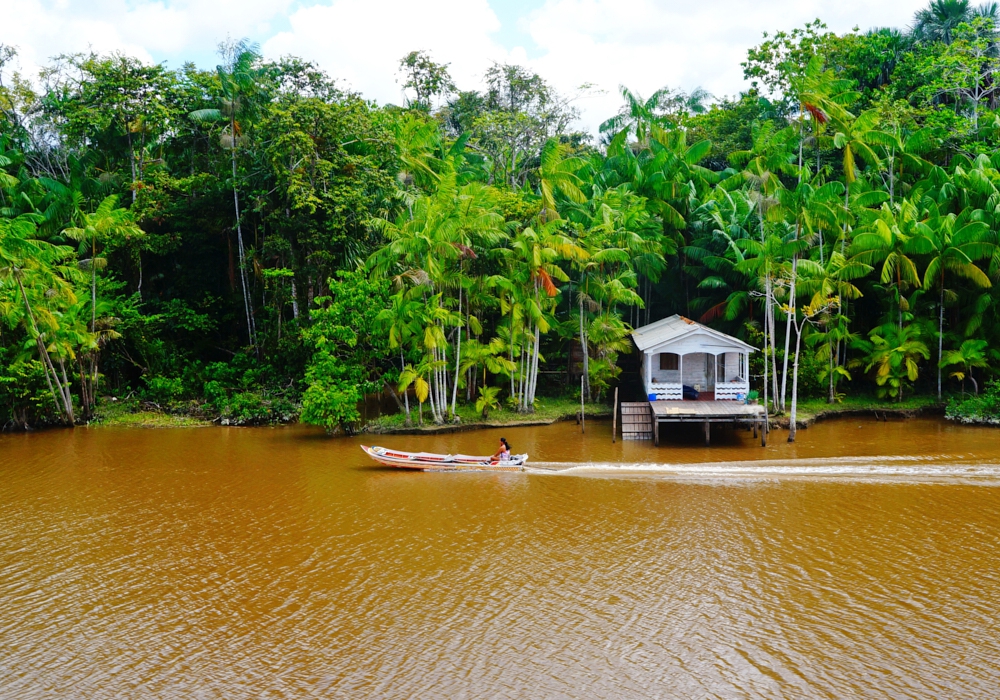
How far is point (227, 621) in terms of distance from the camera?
467 inches

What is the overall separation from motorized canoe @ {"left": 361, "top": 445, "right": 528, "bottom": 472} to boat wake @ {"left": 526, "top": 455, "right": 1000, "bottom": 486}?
51 centimetres

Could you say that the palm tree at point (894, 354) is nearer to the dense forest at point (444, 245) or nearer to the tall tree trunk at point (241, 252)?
the dense forest at point (444, 245)

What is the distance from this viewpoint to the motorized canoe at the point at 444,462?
65.8ft

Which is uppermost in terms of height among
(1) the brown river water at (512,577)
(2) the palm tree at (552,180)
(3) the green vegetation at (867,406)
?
(2) the palm tree at (552,180)

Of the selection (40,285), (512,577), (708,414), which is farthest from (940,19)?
(40,285)

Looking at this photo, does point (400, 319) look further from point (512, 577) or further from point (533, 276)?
point (512, 577)

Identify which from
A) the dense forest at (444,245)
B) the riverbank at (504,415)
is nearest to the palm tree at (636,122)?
the dense forest at (444,245)

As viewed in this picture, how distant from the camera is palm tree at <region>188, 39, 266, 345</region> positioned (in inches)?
1209

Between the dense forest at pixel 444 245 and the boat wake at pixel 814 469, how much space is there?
597 centimetres

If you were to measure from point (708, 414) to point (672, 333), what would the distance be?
398 centimetres

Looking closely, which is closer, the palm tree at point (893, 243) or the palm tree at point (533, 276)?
the palm tree at point (893, 243)

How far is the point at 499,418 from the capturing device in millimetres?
27359

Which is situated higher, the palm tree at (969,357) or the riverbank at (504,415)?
the palm tree at (969,357)

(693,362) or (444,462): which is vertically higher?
(693,362)
